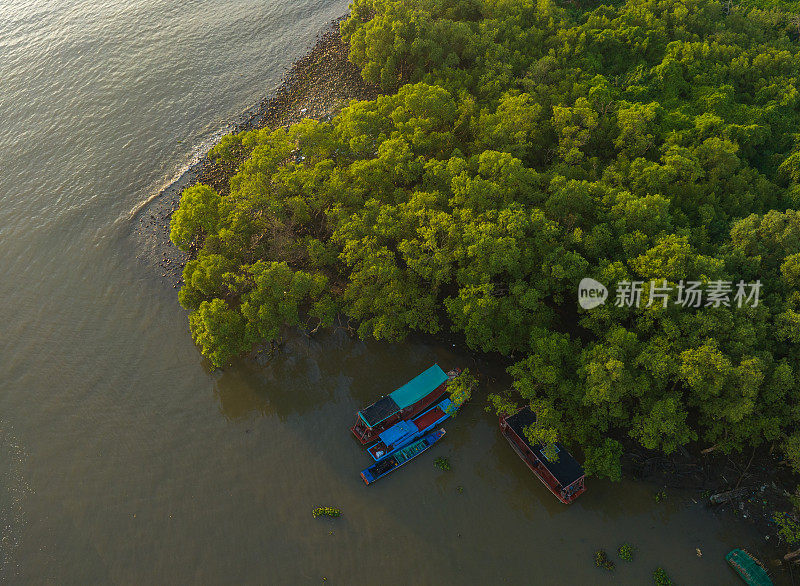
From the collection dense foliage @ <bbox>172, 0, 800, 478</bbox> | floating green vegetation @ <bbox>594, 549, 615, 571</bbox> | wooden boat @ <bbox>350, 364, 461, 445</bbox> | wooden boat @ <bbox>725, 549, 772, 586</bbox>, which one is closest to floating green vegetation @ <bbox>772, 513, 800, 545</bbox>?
wooden boat @ <bbox>725, 549, 772, 586</bbox>

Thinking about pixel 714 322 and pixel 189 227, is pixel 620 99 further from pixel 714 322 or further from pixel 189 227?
pixel 189 227

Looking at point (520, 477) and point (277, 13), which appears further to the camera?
point (277, 13)

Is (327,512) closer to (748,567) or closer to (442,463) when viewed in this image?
(442,463)

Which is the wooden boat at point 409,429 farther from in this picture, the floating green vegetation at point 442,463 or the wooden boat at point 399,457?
the floating green vegetation at point 442,463

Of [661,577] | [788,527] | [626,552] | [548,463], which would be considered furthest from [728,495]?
[548,463]

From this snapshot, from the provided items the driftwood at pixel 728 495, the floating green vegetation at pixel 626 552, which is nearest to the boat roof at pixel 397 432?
the floating green vegetation at pixel 626 552

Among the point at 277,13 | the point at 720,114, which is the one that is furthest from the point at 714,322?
the point at 277,13

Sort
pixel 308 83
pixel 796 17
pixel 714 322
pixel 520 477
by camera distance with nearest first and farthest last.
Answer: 1. pixel 714 322
2. pixel 520 477
3. pixel 796 17
4. pixel 308 83
